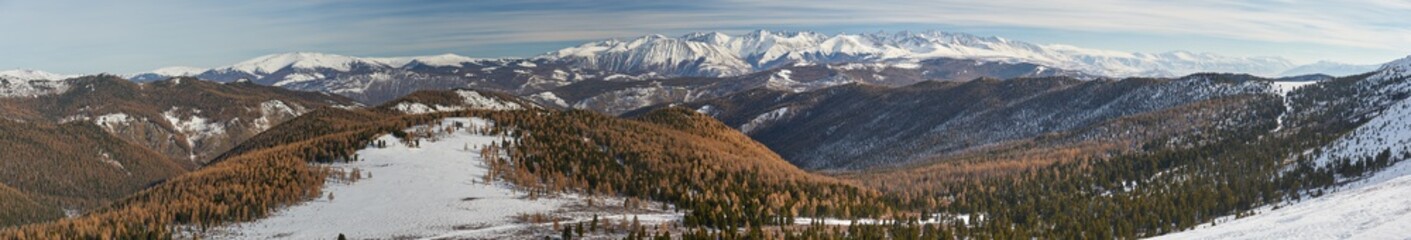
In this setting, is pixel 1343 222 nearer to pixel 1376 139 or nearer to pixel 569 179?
pixel 569 179

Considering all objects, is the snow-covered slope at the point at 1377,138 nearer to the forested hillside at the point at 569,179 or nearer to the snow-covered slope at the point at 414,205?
the forested hillside at the point at 569,179

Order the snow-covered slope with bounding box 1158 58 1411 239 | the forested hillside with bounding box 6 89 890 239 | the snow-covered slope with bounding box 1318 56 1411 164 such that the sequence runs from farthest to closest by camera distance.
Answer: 1. the snow-covered slope with bounding box 1318 56 1411 164
2. the forested hillside with bounding box 6 89 890 239
3. the snow-covered slope with bounding box 1158 58 1411 239

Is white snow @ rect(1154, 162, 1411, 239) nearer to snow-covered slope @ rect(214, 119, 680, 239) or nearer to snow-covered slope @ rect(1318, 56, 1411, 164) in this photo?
snow-covered slope @ rect(214, 119, 680, 239)

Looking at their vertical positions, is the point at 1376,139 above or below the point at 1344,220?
above

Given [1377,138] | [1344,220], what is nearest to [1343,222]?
[1344,220]

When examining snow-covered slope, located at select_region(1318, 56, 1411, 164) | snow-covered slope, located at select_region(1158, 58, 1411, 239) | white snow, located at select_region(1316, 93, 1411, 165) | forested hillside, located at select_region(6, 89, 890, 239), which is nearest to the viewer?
snow-covered slope, located at select_region(1158, 58, 1411, 239)

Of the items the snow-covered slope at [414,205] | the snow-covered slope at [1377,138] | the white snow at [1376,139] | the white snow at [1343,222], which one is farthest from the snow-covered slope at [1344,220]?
the snow-covered slope at [414,205]

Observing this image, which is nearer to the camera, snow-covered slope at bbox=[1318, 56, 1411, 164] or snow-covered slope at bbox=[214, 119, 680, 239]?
snow-covered slope at bbox=[214, 119, 680, 239]

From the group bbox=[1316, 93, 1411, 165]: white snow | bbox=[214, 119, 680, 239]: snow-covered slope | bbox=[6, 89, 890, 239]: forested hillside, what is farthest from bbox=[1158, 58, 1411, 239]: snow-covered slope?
bbox=[214, 119, 680, 239]: snow-covered slope

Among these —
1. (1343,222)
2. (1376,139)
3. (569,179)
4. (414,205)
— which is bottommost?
(1343,222)
